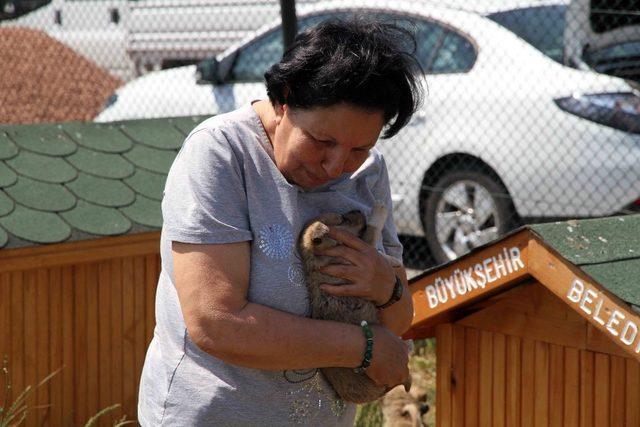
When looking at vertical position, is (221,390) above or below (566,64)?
below

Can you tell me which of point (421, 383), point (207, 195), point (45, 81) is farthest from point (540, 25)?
point (45, 81)

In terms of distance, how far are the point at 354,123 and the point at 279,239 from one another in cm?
25

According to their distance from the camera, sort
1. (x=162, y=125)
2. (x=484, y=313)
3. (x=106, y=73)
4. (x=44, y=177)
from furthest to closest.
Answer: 1. (x=106, y=73)
2. (x=162, y=125)
3. (x=44, y=177)
4. (x=484, y=313)

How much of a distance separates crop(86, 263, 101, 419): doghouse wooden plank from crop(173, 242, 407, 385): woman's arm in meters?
1.82

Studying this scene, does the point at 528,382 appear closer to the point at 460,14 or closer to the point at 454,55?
the point at 454,55

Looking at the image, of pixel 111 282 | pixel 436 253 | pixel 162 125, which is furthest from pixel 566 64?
pixel 111 282

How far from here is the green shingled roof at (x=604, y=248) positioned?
250 centimetres

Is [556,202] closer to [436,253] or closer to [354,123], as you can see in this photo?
[436,253]

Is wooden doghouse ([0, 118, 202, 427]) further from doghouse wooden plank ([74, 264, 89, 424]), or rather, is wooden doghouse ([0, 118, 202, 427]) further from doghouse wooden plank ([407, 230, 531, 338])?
doghouse wooden plank ([407, 230, 531, 338])

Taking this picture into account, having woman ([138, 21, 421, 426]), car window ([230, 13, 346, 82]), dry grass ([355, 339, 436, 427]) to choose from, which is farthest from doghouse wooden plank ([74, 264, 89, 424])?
car window ([230, 13, 346, 82])

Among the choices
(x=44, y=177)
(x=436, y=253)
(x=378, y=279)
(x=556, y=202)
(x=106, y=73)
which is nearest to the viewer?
(x=378, y=279)

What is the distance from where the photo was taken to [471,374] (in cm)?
326

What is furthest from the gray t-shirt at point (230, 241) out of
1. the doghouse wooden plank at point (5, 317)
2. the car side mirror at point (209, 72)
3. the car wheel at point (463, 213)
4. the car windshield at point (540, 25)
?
the car side mirror at point (209, 72)

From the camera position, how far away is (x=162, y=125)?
405 cm
